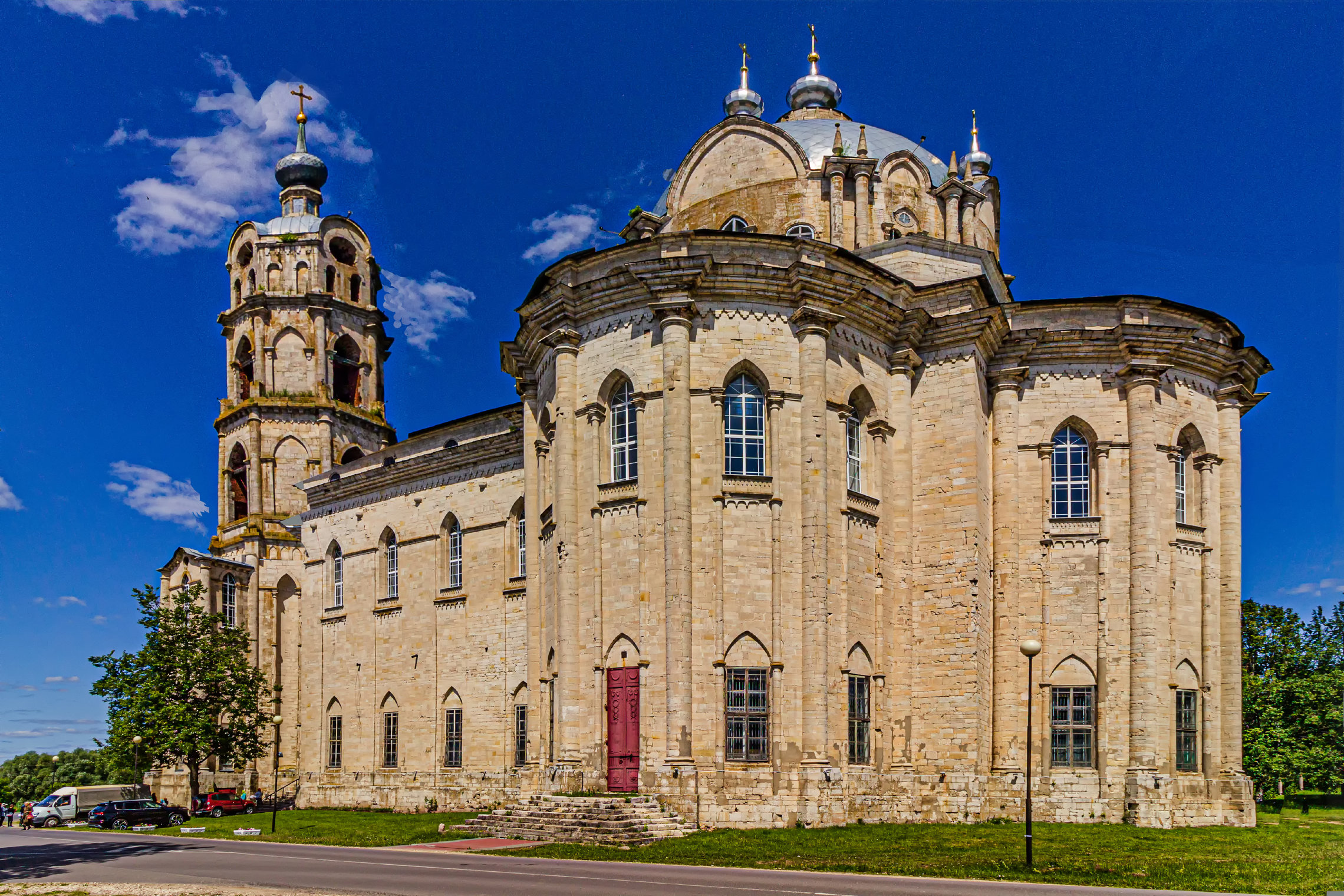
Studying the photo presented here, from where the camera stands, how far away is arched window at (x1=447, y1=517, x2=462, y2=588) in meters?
44.7

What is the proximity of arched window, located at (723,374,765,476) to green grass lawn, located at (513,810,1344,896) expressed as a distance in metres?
8.55

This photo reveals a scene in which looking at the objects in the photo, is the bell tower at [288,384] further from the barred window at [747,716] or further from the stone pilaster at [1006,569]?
the stone pilaster at [1006,569]

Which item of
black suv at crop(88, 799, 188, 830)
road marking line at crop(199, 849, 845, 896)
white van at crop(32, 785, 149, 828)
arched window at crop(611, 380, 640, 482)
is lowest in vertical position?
white van at crop(32, 785, 149, 828)

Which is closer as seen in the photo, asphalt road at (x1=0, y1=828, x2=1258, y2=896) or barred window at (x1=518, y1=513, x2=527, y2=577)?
asphalt road at (x1=0, y1=828, x2=1258, y2=896)

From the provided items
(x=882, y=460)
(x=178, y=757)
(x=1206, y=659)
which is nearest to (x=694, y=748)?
(x=882, y=460)

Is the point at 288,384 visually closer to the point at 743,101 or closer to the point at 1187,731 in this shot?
the point at 743,101

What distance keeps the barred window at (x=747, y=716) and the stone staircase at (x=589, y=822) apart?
2.31m

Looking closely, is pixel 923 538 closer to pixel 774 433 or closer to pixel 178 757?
pixel 774 433

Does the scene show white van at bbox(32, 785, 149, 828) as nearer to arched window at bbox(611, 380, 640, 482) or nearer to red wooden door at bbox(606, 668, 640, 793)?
red wooden door at bbox(606, 668, 640, 793)

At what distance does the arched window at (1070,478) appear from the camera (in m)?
34.2

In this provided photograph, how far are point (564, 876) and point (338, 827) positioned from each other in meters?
17.4

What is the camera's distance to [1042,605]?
33500 mm

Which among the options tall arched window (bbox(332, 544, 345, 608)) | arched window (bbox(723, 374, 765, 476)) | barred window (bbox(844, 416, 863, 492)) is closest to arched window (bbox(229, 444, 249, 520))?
tall arched window (bbox(332, 544, 345, 608))

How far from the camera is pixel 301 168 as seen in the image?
192 ft
